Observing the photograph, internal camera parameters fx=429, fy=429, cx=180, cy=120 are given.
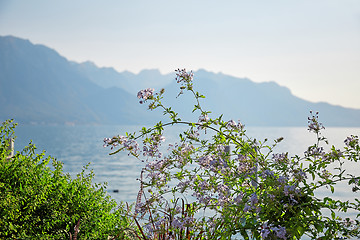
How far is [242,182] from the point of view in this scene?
2494 millimetres

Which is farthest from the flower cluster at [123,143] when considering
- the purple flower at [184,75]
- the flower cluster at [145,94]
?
the purple flower at [184,75]

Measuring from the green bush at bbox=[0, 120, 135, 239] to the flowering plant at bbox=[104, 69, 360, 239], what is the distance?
0.61 meters

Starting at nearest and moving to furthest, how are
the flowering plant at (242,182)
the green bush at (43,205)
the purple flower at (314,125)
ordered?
the flowering plant at (242,182)
the purple flower at (314,125)
the green bush at (43,205)

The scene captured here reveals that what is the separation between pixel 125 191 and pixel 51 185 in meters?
11.5

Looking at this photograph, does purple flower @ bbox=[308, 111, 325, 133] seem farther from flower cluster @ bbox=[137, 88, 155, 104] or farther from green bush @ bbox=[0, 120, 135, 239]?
green bush @ bbox=[0, 120, 135, 239]

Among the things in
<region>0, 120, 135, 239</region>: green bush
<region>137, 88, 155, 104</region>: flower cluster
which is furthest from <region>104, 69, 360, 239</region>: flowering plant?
<region>0, 120, 135, 239</region>: green bush

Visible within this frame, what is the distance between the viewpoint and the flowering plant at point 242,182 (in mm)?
2215

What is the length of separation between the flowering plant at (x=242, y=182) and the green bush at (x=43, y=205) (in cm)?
61

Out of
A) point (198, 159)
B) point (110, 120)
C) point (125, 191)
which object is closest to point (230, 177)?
point (198, 159)

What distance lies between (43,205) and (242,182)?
157cm

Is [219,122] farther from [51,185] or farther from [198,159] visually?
[51,185]

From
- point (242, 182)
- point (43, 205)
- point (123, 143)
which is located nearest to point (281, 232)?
point (242, 182)

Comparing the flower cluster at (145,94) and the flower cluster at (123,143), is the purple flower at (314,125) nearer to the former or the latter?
the flower cluster at (145,94)

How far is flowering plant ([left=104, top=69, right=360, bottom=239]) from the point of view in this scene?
2215mm
